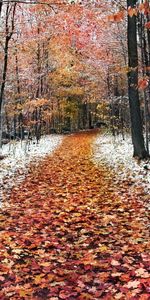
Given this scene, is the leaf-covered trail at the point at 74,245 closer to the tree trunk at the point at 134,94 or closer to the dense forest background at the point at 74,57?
the dense forest background at the point at 74,57

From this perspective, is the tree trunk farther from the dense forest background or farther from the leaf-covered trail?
the leaf-covered trail

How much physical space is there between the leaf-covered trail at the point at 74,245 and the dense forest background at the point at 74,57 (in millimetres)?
2536

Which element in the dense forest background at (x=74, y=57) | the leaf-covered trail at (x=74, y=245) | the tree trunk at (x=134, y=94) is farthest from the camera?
the tree trunk at (x=134, y=94)

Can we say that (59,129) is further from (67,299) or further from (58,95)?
(67,299)

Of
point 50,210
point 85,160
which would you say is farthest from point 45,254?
point 85,160

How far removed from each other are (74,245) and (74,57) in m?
25.8

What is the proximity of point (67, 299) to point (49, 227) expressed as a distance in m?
2.69

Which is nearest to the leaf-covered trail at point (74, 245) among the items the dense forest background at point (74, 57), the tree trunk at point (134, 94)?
the dense forest background at point (74, 57)

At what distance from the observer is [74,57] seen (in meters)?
30.0

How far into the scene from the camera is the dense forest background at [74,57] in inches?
481

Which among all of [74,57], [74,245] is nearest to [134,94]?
[74,245]

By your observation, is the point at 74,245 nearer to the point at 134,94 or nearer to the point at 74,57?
the point at 134,94

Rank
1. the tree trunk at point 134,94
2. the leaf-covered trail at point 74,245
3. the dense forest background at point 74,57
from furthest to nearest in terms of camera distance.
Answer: the tree trunk at point 134,94 → the dense forest background at point 74,57 → the leaf-covered trail at point 74,245

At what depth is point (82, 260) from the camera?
511 cm
